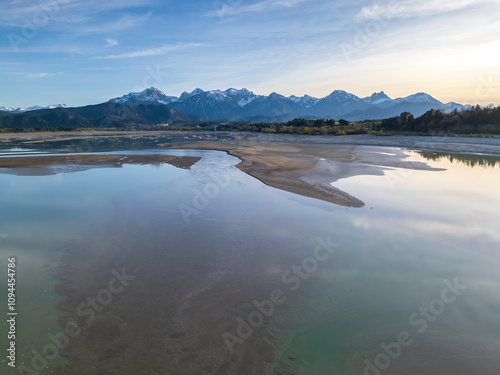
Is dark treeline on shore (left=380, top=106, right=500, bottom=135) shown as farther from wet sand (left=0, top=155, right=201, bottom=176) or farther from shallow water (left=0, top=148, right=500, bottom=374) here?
wet sand (left=0, top=155, right=201, bottom=176)

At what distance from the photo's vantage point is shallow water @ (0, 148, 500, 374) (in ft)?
21.6

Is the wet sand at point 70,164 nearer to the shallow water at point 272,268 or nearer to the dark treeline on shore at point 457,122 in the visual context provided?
the shallow water at point 272,268

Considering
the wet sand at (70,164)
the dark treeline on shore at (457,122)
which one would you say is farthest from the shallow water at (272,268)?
the dark treeline on shore at (457,122)

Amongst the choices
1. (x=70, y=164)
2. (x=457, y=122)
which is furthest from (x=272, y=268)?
(x=457, y=122)

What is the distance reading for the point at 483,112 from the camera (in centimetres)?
6600

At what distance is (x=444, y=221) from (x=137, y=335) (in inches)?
565

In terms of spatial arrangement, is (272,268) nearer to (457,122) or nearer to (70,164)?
(70,164)

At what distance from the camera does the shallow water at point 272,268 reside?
6578mm

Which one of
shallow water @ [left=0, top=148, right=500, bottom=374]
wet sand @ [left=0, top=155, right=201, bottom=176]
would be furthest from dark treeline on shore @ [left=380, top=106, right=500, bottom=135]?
wet sand @ [left=0, top=155, right=201, bottom=176]

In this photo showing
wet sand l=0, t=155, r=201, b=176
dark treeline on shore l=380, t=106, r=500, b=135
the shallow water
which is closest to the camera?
the shallow water

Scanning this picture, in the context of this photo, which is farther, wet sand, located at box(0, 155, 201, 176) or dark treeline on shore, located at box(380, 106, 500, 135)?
dark treeline on shore, located at box(380, 106, 500, 135)

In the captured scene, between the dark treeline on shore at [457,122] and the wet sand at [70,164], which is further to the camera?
the dark treeline on shore at [457,122]

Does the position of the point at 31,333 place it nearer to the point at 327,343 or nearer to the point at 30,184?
the point at 327,343

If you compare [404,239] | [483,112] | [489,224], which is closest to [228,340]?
[404,239]
